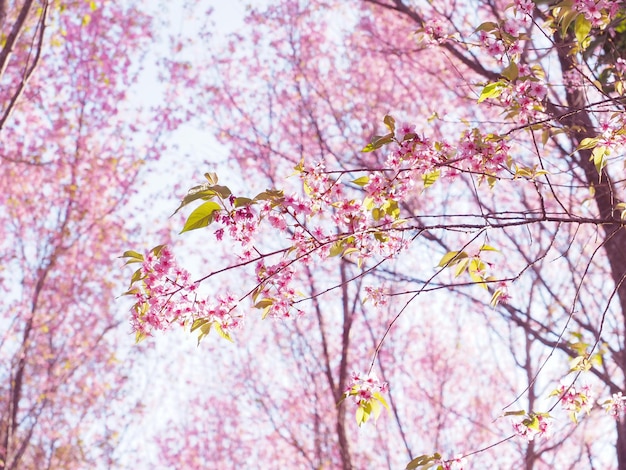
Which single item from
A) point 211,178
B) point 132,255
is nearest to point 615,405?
point 211,178

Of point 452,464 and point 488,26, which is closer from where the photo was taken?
point 452,464

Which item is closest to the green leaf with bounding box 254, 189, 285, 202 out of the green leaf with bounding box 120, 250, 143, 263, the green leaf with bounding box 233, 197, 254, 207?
the green leaf with bounding box 233, 197, 254, 207

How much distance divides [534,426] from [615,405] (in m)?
0.63

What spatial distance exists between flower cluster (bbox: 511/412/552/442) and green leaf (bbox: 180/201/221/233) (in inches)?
49.8

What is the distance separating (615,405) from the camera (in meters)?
2.57

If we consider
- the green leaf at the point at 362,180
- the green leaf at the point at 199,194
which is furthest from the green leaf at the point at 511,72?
the green leaf at the point at 199,194

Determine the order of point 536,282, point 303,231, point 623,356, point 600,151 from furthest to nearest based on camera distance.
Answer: point 536,282 < point 623,356 < point 303,231 < point 600,151

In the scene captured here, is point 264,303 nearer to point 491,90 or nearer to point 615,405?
point 491,90

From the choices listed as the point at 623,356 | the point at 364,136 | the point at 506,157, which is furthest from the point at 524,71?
the point at 364,136

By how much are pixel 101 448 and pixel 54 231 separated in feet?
9.67

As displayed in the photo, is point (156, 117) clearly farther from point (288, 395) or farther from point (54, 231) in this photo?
point (288, 395)

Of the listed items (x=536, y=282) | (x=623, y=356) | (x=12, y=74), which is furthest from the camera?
(x=12, y=74)

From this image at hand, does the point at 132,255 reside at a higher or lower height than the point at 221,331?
higher

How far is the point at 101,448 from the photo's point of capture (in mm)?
8500
